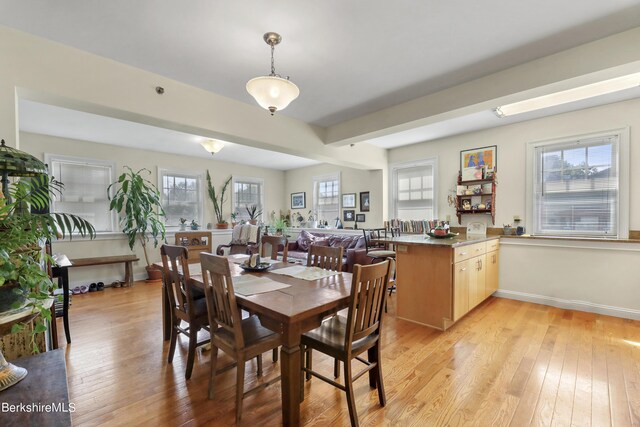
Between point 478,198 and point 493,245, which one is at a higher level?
point 478,198

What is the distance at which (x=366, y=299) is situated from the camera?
1686 millimetres

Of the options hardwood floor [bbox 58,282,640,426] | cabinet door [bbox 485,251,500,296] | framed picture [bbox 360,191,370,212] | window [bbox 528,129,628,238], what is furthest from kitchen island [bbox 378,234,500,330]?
framed picture [bbox 360,191,370,212]

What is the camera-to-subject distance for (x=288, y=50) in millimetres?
2338

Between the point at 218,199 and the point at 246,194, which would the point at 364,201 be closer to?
the point at 246,194

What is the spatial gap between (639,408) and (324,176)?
5822mm

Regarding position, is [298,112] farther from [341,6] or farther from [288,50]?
[341,6]

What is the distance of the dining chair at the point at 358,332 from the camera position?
5.30 feet

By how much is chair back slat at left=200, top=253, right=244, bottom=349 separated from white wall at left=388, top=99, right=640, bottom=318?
4057mm

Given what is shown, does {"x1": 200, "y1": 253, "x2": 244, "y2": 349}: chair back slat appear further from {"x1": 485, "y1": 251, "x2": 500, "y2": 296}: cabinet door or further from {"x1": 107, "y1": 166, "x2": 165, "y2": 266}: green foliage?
{"x1": 107, "y1": 166, "x2": 165, "y2": 266}: green foliage

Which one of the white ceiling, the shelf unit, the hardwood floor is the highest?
the white ceiling

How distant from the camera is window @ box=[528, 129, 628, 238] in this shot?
3.47 meters

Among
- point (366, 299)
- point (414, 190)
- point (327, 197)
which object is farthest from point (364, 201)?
point (366, 299)

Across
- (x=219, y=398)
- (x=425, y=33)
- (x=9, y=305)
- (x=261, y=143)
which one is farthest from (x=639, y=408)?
(x=261, y=143)

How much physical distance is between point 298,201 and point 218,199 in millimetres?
2031
